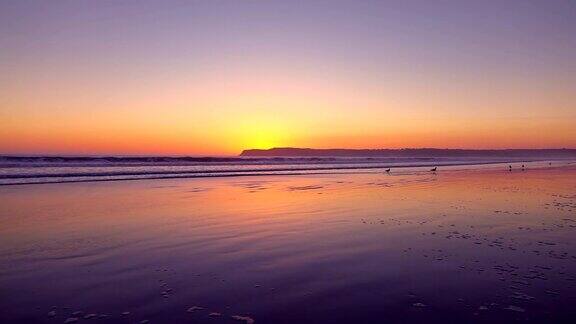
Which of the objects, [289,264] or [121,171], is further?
[121,171]

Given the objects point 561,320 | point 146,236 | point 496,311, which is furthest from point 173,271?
point 561,320

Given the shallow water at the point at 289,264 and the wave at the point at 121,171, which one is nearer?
the shallow water at the point at 289,264

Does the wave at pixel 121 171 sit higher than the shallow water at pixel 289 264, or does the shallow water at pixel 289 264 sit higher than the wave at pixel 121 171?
the wave at pixel 121 171

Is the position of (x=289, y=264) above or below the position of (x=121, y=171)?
below

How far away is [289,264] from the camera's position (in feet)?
24.3

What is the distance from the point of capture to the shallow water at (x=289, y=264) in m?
5.30

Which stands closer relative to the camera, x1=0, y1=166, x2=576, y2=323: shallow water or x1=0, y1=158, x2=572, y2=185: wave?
x1=0, y1=166, x2=576, y2=323: shallow water

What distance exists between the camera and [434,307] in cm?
536

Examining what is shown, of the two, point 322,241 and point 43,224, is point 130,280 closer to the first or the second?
point 322,241

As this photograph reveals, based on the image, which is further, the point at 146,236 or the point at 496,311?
the point at 146,236

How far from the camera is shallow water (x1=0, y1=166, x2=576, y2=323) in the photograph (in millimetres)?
5301

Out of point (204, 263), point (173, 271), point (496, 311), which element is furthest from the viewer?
point (204, 263)

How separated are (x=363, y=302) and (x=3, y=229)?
31.8ft

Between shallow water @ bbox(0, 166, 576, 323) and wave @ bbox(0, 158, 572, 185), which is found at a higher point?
wave @ bbox(0, 158, 572, 185)
